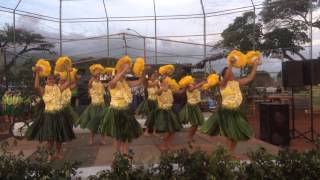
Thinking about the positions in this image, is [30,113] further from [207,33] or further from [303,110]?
[303,110]

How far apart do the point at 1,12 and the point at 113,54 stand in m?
4.05

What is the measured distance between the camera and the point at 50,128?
7.97 metres

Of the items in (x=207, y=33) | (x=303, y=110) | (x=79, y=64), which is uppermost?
(x=207, y=33)

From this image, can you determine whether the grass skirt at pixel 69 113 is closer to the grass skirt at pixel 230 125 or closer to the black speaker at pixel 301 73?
the grass skirt at pixel 230 125

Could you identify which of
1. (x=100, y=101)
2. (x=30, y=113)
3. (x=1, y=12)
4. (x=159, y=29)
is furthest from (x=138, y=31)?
(x=100, y=101)

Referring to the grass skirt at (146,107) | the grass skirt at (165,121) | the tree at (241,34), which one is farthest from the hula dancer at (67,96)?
the tree at (241,34)

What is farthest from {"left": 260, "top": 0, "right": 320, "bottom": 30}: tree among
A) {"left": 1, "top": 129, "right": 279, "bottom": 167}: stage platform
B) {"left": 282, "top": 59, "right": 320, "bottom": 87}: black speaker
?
{"left": 1, "top": 129, "right": 279, "bottom": 167}: stage platform

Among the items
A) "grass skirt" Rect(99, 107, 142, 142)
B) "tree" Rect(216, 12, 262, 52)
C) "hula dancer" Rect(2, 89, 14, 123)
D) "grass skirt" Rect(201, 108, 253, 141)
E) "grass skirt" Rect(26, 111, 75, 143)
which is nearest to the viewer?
"grass skirt" Rect(201, 108, 253, 141)

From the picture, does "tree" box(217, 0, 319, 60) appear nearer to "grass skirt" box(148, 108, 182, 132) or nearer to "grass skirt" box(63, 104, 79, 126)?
"grass skirt" box(148, 108, 182, 132)

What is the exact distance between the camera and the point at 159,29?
18250mm

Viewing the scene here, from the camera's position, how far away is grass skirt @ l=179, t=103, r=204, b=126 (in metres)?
10.3

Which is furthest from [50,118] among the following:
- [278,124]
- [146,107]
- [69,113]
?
[278,124]

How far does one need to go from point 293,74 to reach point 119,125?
4.51m

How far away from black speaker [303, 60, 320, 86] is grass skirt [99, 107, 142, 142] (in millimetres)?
4270
